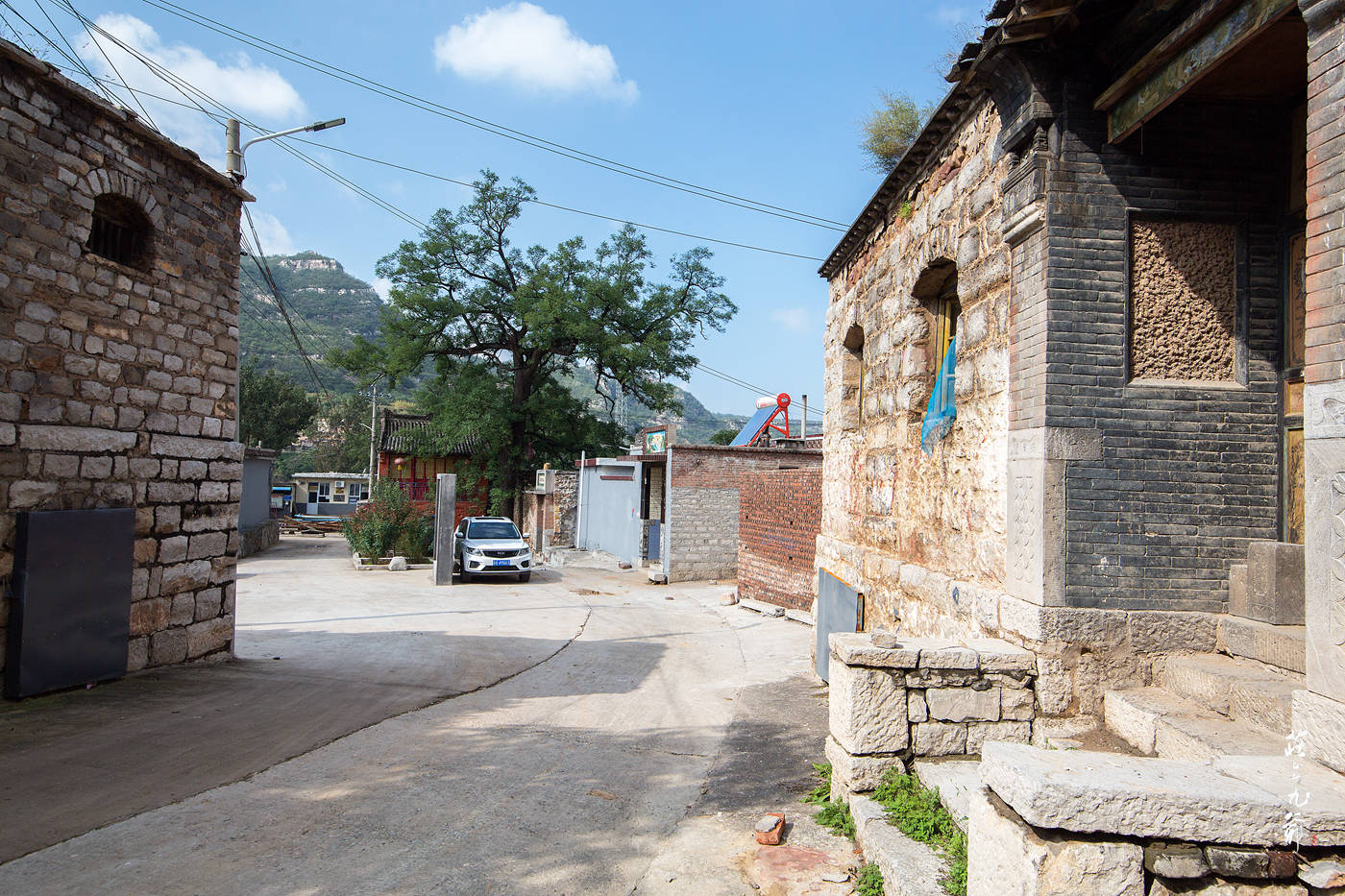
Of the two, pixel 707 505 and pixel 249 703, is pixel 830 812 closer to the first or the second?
pixel 249 703

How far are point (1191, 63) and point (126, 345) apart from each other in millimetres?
7856

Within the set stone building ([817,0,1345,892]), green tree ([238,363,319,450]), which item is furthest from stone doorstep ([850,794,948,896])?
green tree ([238,363,319,450])

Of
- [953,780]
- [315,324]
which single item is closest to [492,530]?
[953,780]

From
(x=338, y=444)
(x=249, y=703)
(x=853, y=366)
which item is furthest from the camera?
(x=338, y=444)

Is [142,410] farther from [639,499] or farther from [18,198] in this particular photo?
[639,499]

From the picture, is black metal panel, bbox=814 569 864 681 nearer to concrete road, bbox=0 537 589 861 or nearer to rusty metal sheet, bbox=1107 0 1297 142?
concrete road, bbox=0 537 589 861

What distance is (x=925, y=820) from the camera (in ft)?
12.0

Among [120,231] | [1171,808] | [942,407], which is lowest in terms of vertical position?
[1171,808]

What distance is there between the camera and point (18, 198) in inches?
218

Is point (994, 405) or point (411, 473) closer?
point (994, 405)

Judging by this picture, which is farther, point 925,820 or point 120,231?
point 120,231

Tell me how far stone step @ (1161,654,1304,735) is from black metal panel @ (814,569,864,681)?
138 inches

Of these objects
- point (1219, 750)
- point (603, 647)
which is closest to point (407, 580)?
point (603, 647)

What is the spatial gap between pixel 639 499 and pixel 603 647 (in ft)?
37.3
